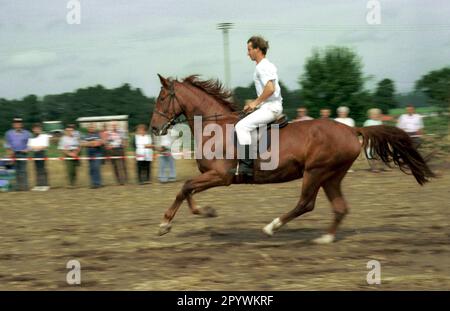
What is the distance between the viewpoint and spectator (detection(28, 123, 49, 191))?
14695 millimetres

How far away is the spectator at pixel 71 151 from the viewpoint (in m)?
14.8

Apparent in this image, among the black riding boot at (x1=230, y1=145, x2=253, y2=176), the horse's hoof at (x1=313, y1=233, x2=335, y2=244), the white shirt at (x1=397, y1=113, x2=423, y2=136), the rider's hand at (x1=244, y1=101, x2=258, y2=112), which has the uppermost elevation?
the rider's hand at (x1=244, y1=101, x2=258, y2=112)

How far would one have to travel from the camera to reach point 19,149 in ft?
47.8

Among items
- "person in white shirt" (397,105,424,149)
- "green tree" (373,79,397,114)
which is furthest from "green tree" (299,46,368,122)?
"person in white shirt" (397,105,424,149)

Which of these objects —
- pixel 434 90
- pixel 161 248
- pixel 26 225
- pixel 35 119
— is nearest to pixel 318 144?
pixel 161 248

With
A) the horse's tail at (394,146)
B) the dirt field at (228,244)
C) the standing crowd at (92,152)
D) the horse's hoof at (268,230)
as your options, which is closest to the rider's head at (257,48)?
the horse's tail at (394,146)

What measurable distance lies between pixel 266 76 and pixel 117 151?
806 cm

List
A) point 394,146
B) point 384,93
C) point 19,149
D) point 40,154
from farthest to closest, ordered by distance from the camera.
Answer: point 384,93 → point 40,154 → point 19,149 → point 394,146

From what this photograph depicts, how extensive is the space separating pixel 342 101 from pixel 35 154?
33714 millimetres

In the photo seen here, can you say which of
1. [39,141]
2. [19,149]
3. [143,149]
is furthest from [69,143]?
[143,149]

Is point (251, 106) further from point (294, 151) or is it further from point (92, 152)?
point (92, 152)

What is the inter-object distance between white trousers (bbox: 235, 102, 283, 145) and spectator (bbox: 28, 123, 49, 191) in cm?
828

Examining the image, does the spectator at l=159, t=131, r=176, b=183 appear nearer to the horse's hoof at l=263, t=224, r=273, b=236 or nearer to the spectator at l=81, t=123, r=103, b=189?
the spectator at l=81, t=123, r=103, b=189

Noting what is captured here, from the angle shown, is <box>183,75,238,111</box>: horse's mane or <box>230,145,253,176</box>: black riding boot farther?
<box>183,75,238,111</box>: horse's mane
